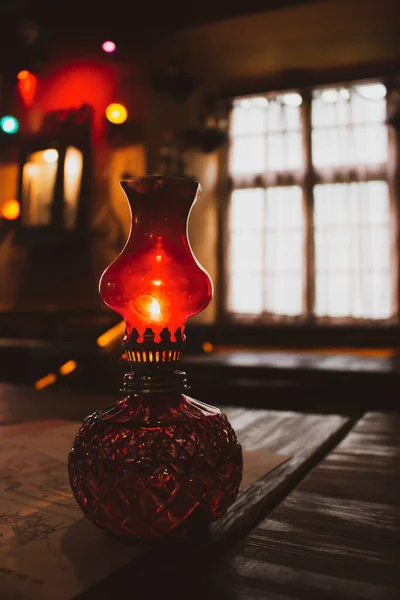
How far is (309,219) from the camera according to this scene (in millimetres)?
5336

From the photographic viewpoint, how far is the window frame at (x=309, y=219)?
201 inches

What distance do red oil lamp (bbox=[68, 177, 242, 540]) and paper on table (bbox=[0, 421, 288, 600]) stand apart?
0.08ft

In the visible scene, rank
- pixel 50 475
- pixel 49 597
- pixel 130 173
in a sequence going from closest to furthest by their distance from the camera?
pixel 49 597, pixel 50 475, pixel 130 173

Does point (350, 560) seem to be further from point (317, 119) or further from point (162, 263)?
point (317, 119)

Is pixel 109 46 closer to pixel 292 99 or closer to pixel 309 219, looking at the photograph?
pixel 292 99

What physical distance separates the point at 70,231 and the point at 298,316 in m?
2.37

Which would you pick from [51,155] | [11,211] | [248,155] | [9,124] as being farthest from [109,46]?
[11,211]

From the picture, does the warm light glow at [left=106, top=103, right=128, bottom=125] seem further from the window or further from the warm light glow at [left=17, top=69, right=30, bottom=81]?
the window

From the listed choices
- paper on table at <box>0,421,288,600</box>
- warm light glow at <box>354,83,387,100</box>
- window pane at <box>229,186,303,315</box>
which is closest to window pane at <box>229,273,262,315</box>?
window pane at <box>229,186,303,315</box>

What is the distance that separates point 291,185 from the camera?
544cm

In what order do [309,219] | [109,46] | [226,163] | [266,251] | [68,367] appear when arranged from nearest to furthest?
[68,367]
[109,46]
[309,219]
[266,251]
[226,163]

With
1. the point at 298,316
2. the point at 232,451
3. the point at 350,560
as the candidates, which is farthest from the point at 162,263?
the point at 298,316

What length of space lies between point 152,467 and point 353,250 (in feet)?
16.8

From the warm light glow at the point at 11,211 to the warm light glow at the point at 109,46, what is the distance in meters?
1.73
